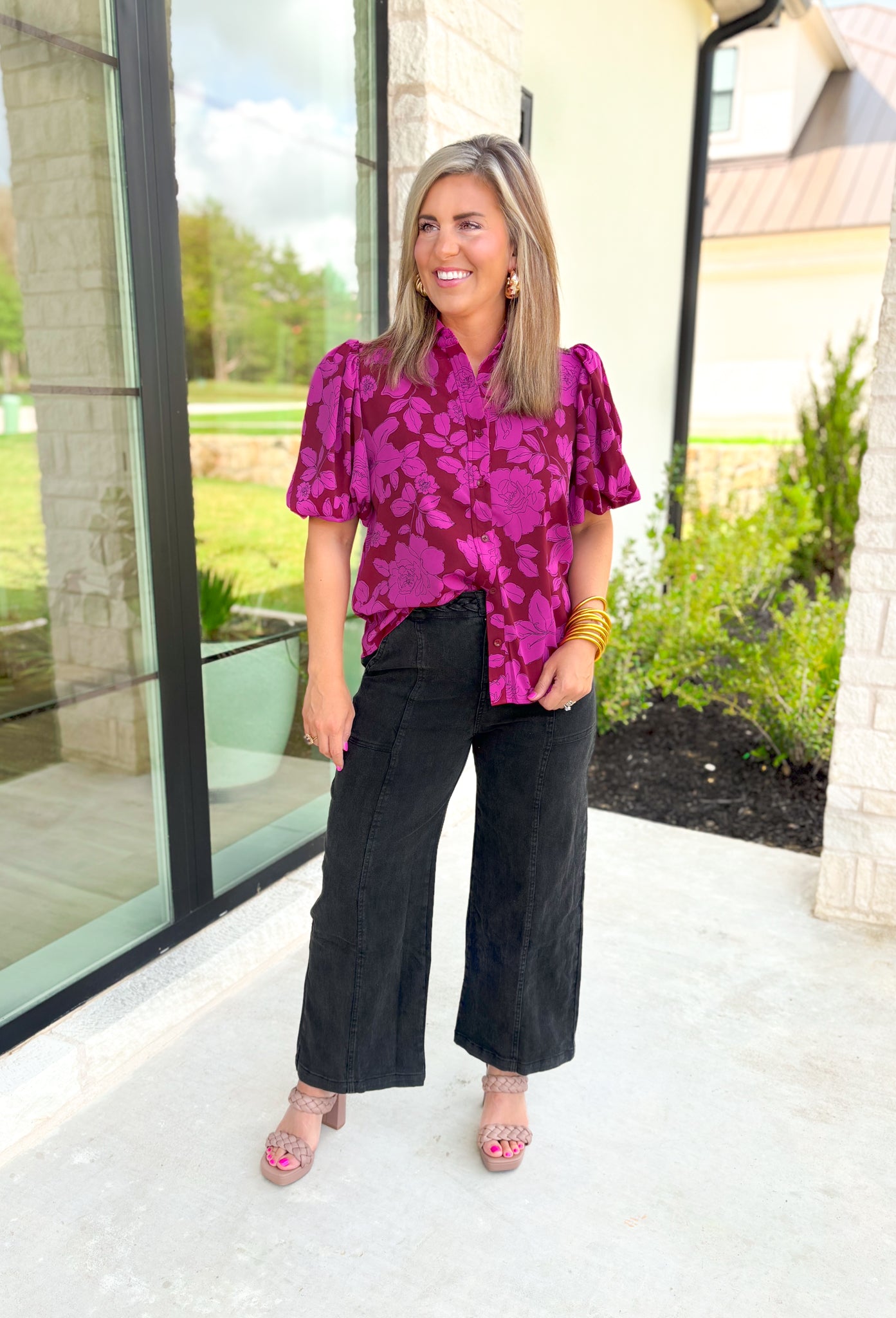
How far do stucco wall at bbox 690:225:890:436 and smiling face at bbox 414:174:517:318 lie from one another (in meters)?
11.9

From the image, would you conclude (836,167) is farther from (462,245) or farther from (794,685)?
(462,245)

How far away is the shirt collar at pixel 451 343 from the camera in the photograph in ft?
4.80

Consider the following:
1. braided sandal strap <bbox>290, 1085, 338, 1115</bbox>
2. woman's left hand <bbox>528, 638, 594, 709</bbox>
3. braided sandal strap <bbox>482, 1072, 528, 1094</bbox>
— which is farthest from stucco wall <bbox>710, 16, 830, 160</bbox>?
braided sandal strap <bbox>290, 1085, 338, 1115</bbox>

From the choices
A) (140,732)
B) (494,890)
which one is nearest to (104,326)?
(140,732)

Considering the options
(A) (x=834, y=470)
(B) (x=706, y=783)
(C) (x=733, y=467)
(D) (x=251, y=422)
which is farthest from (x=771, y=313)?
(B) (x=706, y=783)

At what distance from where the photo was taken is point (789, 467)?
6.79 meters

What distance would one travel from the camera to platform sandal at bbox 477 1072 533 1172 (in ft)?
5.41

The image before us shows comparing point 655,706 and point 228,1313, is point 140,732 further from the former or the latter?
point 655,706

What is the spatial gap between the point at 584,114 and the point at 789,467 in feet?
11.2

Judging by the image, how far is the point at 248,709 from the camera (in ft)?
7.86

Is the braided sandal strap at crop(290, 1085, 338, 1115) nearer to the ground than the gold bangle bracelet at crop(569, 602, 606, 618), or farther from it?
nearer to the ground

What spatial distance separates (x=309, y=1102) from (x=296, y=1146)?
0.07 m

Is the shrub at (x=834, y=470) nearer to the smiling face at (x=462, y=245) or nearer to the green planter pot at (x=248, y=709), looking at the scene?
the green planter pot at (x=248, y=709)

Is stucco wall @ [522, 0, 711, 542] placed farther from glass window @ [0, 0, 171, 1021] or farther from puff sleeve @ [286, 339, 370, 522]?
puff sleeve @ [286, 339, 370, 522]
